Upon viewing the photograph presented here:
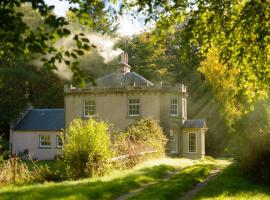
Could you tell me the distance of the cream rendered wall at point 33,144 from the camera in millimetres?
43500

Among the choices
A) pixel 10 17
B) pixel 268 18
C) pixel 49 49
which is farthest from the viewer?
pixel 268 18

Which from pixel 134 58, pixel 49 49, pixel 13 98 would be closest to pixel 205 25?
pixel 49 49

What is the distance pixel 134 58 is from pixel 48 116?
54.6 feet

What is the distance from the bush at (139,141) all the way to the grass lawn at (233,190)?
594 cm

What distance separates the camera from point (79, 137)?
19.6 m

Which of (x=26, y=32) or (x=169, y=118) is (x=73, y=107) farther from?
(x=26, y=32)

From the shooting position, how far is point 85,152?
1939 centimetres

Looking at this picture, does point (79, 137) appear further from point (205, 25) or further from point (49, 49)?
point (49, 49)

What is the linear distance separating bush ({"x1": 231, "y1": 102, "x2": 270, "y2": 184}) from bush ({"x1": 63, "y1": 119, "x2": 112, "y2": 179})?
239 inches

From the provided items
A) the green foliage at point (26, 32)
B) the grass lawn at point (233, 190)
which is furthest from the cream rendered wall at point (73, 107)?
the green foliage at point (26, 32)

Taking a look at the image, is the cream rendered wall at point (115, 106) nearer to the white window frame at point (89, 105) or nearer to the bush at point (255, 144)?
Answer: the white window frame at point (89, 105)

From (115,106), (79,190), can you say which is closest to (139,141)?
(115,106)

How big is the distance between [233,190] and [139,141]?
1243 centimetres

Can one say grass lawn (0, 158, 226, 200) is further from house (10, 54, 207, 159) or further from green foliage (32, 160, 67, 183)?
house (10, 54, 207, 159)
